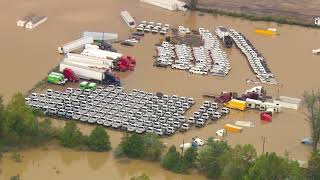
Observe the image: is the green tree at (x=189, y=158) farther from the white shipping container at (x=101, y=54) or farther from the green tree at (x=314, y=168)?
the white shipping container at (x=101, y=54)

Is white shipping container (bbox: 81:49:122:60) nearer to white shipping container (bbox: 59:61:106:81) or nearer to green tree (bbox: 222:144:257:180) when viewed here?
white shipping container (bbox: 59:61:106:81)

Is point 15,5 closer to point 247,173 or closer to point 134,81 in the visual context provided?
point 134,81

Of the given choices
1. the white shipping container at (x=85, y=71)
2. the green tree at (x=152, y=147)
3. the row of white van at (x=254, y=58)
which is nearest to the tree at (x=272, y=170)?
the green tree at (x=152, y=147)

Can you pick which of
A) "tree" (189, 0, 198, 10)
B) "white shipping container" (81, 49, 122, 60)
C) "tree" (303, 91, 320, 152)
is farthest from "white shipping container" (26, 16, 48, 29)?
"tree" (303, 91, 320, 152)

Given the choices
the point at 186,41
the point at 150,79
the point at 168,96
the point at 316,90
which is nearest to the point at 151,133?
the point at 168,96

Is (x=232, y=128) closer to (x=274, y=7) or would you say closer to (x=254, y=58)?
(x=254, y=58)

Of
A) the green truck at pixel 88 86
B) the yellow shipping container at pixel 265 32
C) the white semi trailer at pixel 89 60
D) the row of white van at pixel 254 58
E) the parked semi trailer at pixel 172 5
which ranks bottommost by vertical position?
the green truck at pixel 88 86

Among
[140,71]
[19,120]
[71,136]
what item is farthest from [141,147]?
[140,71]
